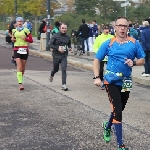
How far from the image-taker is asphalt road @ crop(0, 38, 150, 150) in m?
6.28

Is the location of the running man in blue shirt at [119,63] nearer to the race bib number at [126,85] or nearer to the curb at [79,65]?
the race bib number at [126,85]

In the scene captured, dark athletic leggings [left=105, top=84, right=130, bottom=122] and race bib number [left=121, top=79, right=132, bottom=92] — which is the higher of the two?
A: race bib number [left=121, top=79, right=132, bottom=92]

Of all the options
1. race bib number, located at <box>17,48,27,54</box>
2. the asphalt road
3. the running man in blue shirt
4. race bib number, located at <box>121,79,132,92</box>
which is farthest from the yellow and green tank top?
race bib number, located at <box>121,79,132,92</box>

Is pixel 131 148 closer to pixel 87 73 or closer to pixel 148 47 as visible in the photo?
pixel 148 47

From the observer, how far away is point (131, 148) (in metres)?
6.02

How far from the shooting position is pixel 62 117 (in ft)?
26.7

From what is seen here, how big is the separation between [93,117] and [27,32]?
13.9 ft

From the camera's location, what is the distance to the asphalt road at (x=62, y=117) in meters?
6.28

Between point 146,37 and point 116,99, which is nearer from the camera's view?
point 116,99

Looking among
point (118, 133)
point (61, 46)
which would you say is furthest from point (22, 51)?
point (118, 133)

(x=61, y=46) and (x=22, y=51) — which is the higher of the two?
(x=61, y=46)

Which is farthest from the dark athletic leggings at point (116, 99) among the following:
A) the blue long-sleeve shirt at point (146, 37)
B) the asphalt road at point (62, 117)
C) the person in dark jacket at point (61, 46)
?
the blue long-sleeve shirt at point (146, 37)

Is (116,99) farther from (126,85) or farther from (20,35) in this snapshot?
(20,35)

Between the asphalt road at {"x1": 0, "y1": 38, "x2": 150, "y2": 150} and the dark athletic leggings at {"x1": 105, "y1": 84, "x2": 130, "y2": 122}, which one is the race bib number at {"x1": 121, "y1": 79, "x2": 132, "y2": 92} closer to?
the dark athletic leggings at {"x1": 105, "y1": 84, "x2": 130, "y2": 122}
